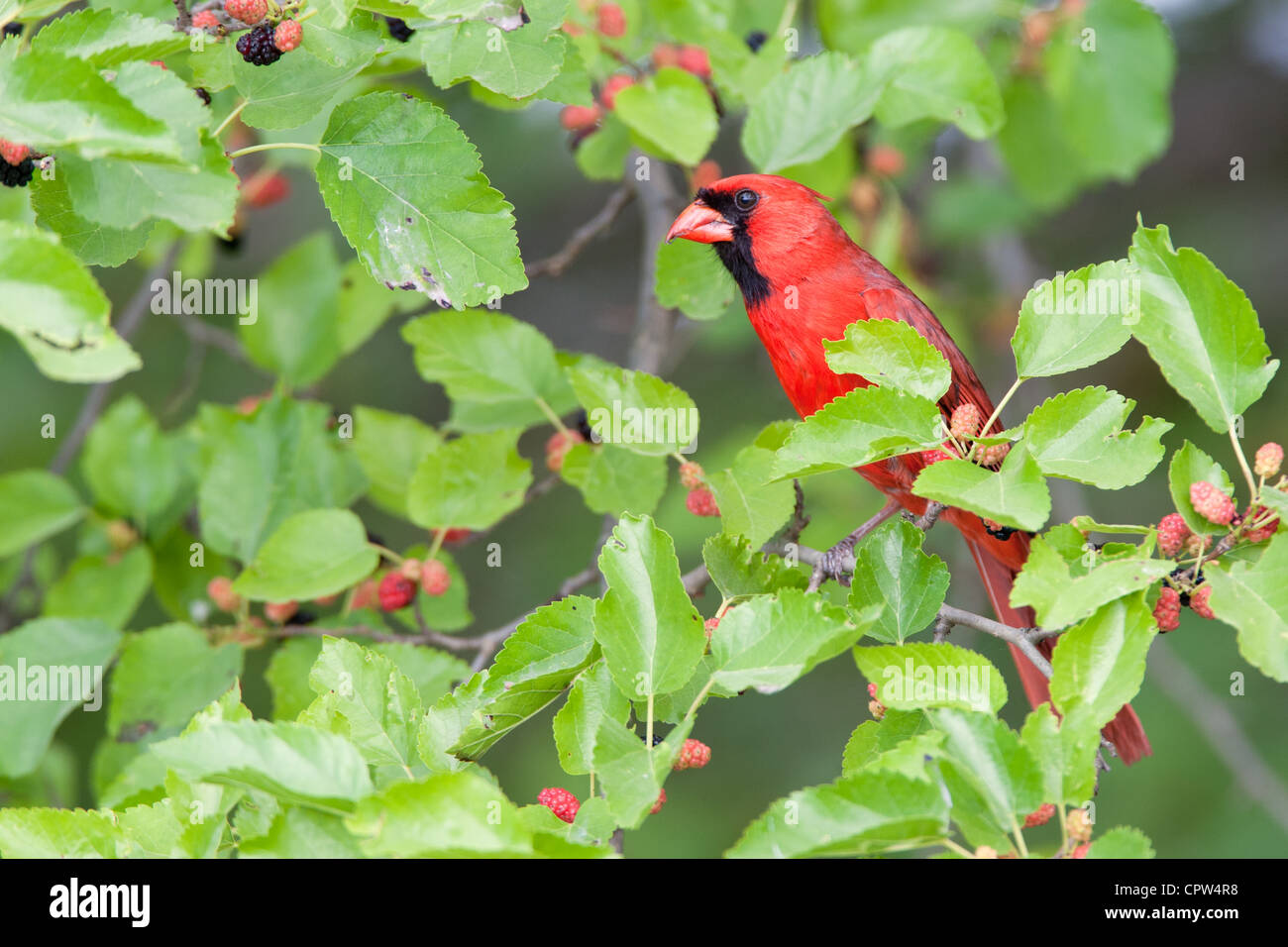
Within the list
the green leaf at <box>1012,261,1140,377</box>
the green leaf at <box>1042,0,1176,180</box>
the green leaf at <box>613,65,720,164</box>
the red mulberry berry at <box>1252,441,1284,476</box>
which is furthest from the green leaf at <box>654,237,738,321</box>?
the green leaf at <box>1042,0,1176,180</box>

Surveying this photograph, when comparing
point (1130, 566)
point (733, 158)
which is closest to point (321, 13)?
point (1130, 566)

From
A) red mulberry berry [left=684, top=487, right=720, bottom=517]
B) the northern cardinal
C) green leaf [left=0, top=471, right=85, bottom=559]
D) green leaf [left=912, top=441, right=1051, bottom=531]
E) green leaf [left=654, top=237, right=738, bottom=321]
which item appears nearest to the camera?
green leaf [left=912, top=441, right=1051, bottom=531]

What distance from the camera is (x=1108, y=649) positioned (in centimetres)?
158

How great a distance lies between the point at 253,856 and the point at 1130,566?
115 centimetres

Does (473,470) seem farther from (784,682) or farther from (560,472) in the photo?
(784,682)

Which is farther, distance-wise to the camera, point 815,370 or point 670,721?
point 815,370

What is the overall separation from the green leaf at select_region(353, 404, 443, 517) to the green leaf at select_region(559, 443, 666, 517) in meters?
0.49

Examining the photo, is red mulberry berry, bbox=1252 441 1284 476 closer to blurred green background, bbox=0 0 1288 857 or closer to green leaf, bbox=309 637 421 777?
green leaf, bbox=309 637 421 777

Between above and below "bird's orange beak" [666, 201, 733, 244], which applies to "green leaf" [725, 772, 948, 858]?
above

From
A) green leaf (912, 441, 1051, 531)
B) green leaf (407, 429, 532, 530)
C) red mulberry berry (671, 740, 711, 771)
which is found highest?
green leaf (912, 441, 1051, 531)

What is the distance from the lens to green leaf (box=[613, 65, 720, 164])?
8.65 ft

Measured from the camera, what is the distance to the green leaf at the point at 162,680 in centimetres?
263

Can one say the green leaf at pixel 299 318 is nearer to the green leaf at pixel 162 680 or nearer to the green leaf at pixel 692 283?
the green leaf at pixel 162 680

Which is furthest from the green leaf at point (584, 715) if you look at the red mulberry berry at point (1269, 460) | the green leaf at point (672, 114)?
the green leaf at point (672, 114)
